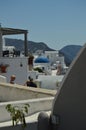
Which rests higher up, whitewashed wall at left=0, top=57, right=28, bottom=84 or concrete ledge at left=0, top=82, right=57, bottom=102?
concrete ledge at left=0, top=82, right=57, bottom=102

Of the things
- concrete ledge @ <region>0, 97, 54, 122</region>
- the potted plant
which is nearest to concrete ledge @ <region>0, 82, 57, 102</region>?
concrete ledge @ <region>0, 97, 54, 122</region>

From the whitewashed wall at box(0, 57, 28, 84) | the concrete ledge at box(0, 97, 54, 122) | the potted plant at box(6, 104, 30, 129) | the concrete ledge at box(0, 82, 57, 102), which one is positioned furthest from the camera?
the whitewashed wall at box(0, 57, 28, 84)

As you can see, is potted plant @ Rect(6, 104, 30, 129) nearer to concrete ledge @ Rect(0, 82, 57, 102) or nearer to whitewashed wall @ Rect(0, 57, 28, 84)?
concrete ledge @ Rect(0, 82, 57, 102)

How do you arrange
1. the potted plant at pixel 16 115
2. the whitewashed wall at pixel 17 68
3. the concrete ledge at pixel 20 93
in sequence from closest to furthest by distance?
the potted plant at pixel 16 115 < the concrete ledge at pixel 20 93 < the whitewashed wall at pixel 17 68

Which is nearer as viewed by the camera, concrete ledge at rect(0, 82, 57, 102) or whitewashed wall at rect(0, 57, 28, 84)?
concrete ledge at rect(0, 82, 57, 102)

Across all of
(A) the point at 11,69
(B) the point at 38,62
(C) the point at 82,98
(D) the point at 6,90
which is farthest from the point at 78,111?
(B) the point at 38,62

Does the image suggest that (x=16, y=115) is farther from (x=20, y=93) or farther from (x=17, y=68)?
(x=17, y=68)

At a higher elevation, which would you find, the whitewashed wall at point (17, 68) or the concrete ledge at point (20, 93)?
the concrete ledge at point (20, 93)

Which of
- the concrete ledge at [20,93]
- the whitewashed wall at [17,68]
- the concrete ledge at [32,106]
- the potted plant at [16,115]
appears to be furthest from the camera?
the whitewashed wall at [17,68]

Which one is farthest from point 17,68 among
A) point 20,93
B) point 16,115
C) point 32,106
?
point 16,115

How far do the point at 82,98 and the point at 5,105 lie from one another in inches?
81.7

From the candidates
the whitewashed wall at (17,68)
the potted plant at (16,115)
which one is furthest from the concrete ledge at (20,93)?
the whitewashed wall at (17,68)

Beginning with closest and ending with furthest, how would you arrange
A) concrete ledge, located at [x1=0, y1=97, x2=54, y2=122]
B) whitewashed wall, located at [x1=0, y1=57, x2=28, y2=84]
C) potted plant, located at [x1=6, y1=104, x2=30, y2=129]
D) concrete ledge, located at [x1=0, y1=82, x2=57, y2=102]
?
potted plant, located at [x1=6, y1=104, x2=30, y2=129]
concrete ledge, located at [x1=0, y1=97, x2=54, y2=122]
concrete ledge, located at [x1=0, y1=82, x2=57, y2=102]
whitewashed wall, located at [x1=0, y1=57, x2=28, y2=84]

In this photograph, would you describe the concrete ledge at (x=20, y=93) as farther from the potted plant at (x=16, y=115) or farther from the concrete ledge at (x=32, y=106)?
the potted plant at (x=16, y=115)
